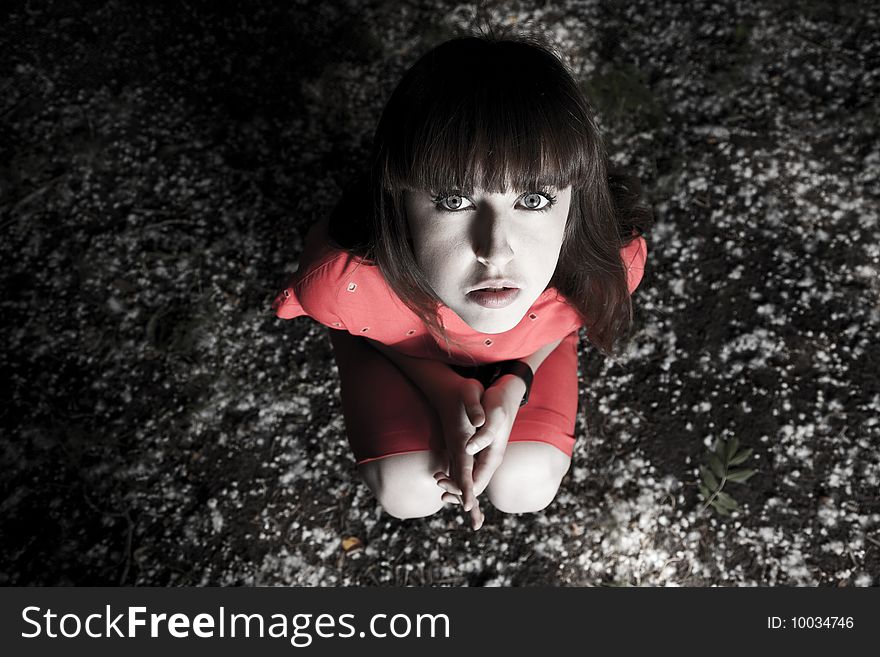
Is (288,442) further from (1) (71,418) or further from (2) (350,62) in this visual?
(2) (350,62)

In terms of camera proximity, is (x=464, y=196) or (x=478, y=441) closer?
(x=464, y=196)

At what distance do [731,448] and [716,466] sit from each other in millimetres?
92

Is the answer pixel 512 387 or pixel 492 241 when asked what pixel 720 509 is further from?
pixel 492 241

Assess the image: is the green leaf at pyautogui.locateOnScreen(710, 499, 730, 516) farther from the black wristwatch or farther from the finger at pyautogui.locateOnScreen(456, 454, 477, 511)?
the finger at pyautogui.locateOnScreen(456, 454, 477, 511)

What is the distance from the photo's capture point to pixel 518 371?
6.01 ft

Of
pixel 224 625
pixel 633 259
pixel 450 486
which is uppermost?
pixel 633 259

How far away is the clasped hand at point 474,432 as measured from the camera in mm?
1647

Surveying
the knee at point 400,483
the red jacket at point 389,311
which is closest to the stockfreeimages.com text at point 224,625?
the knee at point 400,483

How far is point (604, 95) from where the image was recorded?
9.11 ft

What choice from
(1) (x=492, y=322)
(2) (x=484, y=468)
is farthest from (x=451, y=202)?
(2) (x=484, y=468)

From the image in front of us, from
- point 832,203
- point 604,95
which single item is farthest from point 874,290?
point 604,95

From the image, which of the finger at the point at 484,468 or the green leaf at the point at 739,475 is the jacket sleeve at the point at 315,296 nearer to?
the finger at the point at 484,468

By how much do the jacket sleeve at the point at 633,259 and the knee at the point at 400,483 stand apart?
830 millimetres

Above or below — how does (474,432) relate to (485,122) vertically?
below
